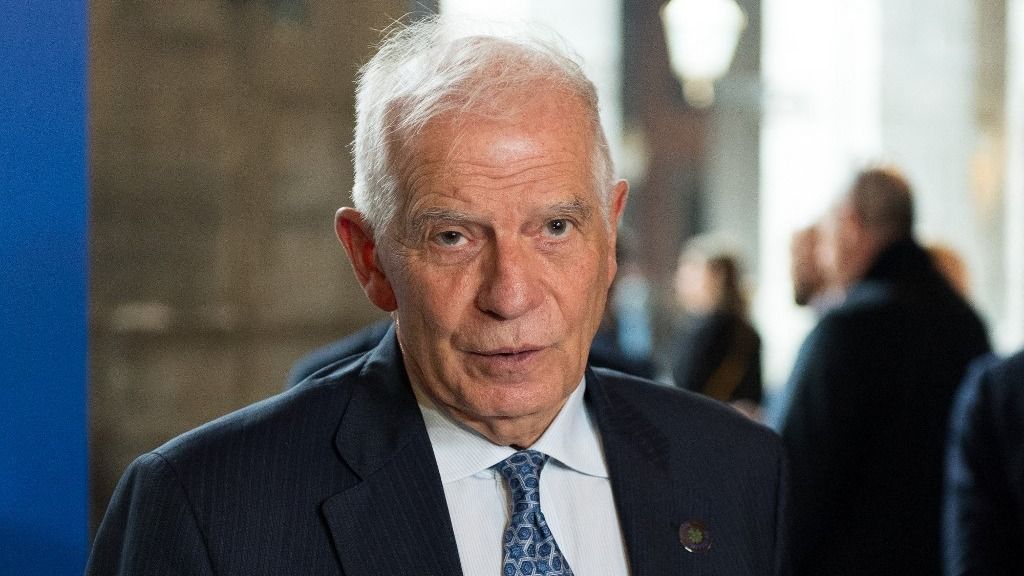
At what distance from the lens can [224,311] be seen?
373 cm

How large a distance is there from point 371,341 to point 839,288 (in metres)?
1.96

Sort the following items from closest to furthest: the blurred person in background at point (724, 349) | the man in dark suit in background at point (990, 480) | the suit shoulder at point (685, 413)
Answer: the suit shoulder at point (685, 413)
the man in dark suit in background at point (990, 480)
the blurred person in background at point (724, 349)

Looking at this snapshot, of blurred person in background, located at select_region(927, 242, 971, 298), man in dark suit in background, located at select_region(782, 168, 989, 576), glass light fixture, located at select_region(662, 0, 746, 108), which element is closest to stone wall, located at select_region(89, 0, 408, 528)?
man in dark suit in background, located at select_region(782, 168, 989, 576)

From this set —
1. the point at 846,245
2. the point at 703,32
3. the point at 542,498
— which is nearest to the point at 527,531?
the point at 542,498

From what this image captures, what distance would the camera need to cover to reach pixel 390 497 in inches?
69.2

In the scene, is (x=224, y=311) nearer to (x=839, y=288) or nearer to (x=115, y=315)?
(x=115, y=315)

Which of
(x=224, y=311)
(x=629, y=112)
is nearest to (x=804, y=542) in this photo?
(x=224, y=311)

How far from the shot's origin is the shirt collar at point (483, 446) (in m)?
1.82

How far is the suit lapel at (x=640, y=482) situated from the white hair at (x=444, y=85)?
14.5 inches

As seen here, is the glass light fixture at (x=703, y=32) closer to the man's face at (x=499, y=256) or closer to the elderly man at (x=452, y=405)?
the elderly man at (x=452, y=405)

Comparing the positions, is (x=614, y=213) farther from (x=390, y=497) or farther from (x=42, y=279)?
(x=42, y=279)

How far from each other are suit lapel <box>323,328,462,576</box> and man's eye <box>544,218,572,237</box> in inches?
13.6

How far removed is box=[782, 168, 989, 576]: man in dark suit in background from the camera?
12.3 ft

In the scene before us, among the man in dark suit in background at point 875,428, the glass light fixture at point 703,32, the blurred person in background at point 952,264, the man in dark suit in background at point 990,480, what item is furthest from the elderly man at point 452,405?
the glass light fixture at point 703,32
